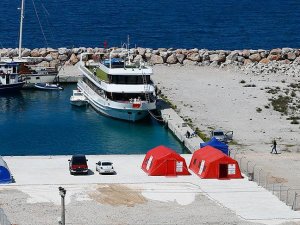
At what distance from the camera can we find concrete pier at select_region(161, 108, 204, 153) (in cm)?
7544

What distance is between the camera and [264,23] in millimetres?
174250

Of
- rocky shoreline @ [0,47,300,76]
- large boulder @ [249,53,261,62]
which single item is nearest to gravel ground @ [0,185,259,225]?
rocky shoreline @ [0,47,300,76]

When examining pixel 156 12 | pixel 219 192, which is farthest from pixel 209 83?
pixel 156 12

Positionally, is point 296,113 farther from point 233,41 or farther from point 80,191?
point 233,41

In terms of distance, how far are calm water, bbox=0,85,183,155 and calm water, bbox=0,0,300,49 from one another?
49080 millimetres

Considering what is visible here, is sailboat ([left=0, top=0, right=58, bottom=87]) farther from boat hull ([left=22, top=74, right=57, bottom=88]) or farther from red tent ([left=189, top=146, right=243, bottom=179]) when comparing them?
red tent ([left=189, top=146, right=243, bottom=179])

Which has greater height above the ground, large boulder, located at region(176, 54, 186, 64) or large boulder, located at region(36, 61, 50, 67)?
large boulder, located at region(176, 54, 186, 64)

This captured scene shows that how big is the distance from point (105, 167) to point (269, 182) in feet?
33.6

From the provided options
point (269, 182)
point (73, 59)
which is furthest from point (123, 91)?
point (269, 182)

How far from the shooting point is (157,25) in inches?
6688

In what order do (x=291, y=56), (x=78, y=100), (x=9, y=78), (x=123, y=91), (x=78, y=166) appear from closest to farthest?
(x=78, y=166) < (x=123, y=91) < (x=78, y=100) < (x=9, y=78) < (x=291, y=56)

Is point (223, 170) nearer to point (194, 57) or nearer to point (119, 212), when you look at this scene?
point (119, 212)

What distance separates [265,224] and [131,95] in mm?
33996

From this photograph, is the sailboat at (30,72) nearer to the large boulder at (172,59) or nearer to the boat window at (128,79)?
the boat window at (128,79)
